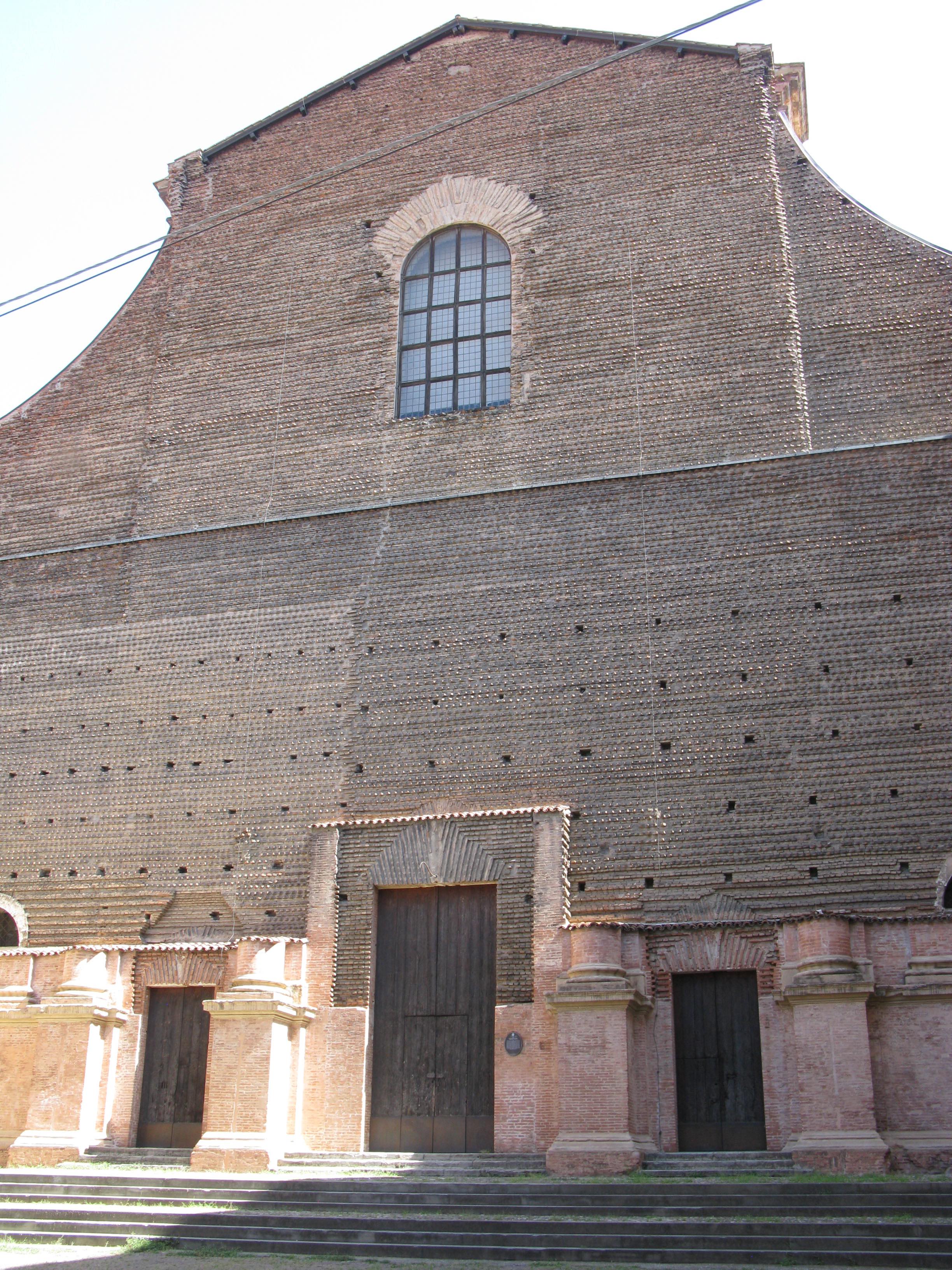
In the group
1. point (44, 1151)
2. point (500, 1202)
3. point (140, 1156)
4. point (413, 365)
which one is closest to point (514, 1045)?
point (500, 1202)

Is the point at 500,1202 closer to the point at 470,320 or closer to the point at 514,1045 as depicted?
the point at 514,1045

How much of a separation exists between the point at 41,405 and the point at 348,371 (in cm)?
471

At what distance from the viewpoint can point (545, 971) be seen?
500 inches

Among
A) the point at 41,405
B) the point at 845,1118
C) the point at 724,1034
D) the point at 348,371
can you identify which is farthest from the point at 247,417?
the point at 845,1118

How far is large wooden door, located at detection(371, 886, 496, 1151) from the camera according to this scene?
506 inches

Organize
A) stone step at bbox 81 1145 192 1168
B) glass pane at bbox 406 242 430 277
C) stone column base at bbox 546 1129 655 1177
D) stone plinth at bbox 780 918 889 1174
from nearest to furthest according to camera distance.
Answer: stone plinth at bbox 780 918 889 1174
stone column base at bbox 546 1129 655 1177
stone step at bbox 81 1145 192 1168
glass pane at bbox 406 242 430 277

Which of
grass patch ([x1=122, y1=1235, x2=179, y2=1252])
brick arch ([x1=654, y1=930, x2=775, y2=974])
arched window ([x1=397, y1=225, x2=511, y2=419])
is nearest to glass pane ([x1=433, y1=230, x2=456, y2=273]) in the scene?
arched window ([x1=397, y1=225, x2=511, y2=419])

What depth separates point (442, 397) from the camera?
16531mm

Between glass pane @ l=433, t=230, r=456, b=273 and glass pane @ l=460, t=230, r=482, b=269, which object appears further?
glass pane @ l=433, t=230, r=456, b=273

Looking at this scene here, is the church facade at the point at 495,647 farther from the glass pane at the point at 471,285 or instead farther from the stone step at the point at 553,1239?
the stone step at the point at 553,1239

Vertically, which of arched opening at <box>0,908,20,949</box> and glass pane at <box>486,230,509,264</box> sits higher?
glass pane at <box>486,230,509,264</box>

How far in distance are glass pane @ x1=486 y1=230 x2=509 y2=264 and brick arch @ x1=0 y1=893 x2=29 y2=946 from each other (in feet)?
32.7

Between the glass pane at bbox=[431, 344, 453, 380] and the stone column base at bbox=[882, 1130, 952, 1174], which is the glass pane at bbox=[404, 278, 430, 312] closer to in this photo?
the glass pane at bbox=[431, 344, 453, 380]

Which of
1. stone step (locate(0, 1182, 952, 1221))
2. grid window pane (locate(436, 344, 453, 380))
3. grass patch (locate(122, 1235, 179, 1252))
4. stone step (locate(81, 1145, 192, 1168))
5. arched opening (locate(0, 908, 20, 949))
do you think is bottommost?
grass patch (locate(122, 1235, 179, 1252))
